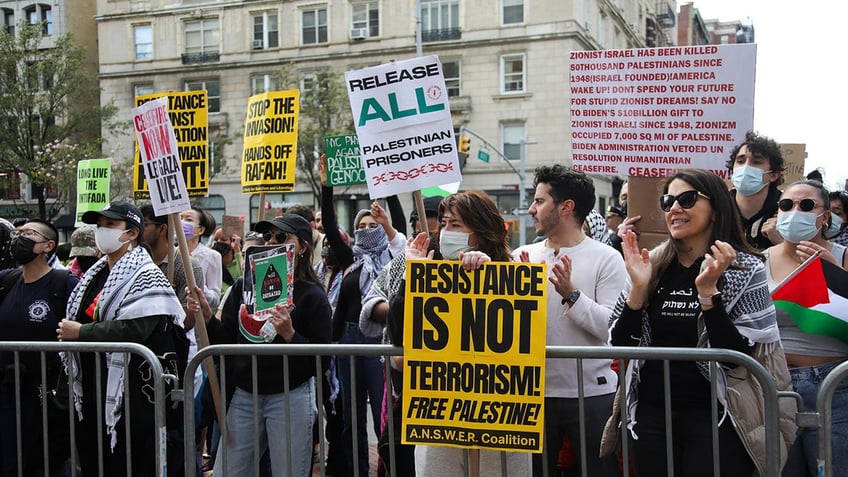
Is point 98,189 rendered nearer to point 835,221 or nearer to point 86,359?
point 86,359

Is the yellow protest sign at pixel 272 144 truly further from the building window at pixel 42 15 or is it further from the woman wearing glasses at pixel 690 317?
the building window at pixel 42 15

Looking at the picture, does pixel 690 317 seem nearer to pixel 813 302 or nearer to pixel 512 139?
pixel 813 302

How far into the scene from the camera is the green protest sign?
8.29m

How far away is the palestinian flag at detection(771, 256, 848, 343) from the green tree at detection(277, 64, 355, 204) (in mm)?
32378

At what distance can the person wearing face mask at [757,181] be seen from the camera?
15.2ft

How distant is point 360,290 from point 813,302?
3.27 metres

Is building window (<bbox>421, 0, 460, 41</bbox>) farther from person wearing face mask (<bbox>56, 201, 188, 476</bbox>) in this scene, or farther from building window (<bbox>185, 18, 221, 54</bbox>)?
person wearing face mask (<bbox>56, 201, 188, 476</bbox>)

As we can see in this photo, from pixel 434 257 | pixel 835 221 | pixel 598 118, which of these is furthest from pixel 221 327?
pixel 835 221

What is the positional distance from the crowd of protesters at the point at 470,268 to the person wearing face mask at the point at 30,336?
0.5 inches

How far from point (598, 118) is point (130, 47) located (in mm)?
42488

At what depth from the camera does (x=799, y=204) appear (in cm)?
412

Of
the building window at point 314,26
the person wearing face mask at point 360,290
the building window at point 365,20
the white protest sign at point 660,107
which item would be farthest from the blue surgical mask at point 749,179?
the building window at point 314,26

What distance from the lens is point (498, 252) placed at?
4062 mm

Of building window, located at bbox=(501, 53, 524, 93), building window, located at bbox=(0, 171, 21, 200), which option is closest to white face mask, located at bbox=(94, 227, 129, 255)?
building window, located at bbox=(501, 53, 524, 93)
